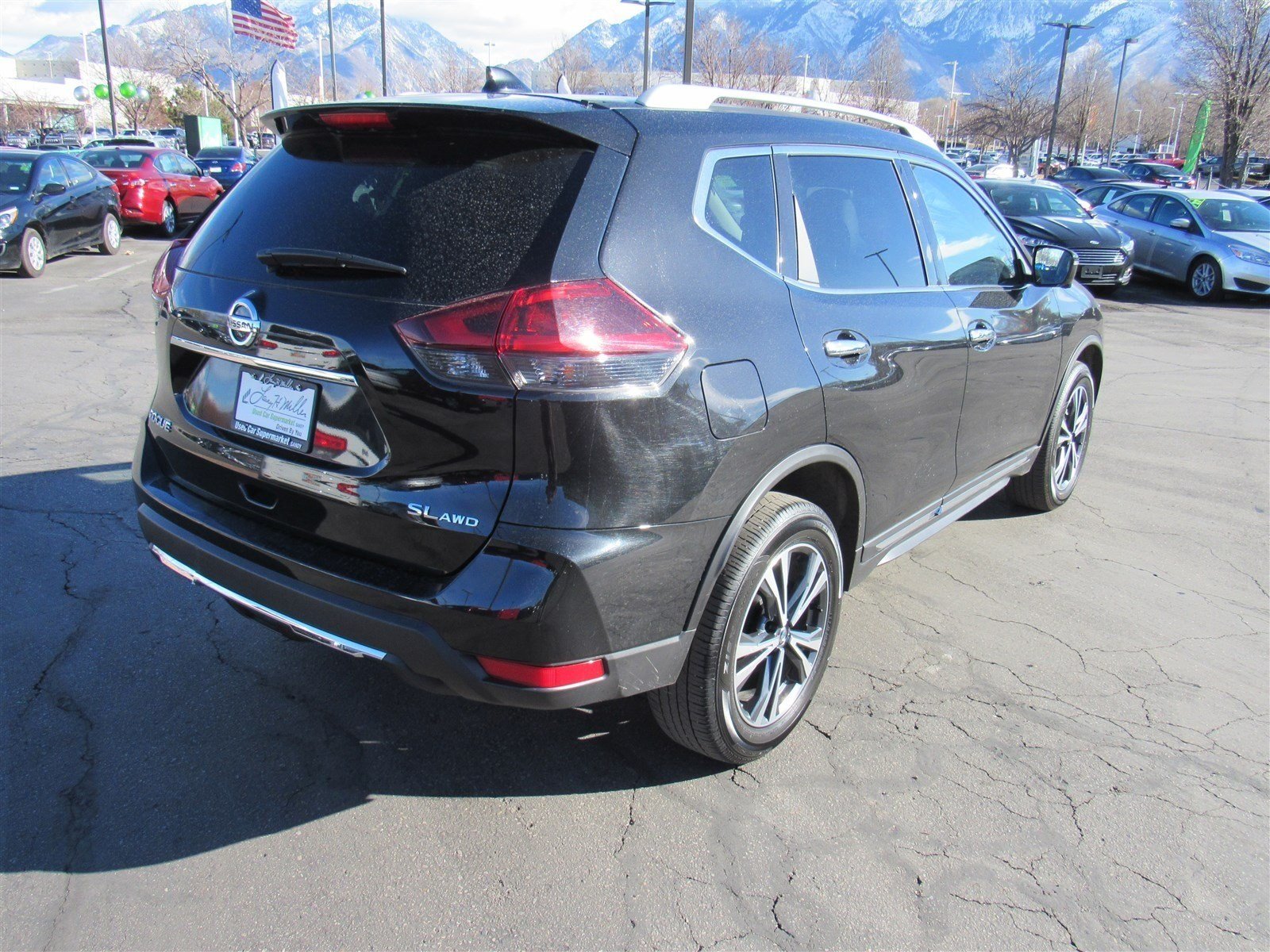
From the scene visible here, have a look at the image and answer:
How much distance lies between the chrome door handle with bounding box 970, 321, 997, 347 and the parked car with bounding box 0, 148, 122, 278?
12.1 metres

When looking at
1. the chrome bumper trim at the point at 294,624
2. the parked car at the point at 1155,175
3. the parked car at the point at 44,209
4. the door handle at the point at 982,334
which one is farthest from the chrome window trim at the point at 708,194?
the parked car at the point at 1155,175

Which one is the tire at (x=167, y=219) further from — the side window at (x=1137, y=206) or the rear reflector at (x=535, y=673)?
the rear reflector at (x=535, y=673)

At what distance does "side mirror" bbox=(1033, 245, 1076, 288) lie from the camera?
4461mm

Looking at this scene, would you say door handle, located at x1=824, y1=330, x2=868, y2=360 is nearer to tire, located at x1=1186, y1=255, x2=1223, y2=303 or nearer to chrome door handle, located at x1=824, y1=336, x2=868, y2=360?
chrome door handle, located at x1=824, y1=336, x2=868, y2=360

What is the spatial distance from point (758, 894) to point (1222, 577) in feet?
11.1

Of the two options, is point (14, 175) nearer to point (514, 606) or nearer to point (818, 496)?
point (818, 496)

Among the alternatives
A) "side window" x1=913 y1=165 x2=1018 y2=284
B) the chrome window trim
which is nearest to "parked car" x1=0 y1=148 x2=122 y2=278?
"side window" x1=913 y1=165 x2=1018 y2=284

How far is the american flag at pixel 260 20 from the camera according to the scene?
36.5 meters

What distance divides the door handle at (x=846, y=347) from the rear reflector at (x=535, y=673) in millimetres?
1223

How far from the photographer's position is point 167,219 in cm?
1759

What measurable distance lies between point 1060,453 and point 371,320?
4215 millimetres

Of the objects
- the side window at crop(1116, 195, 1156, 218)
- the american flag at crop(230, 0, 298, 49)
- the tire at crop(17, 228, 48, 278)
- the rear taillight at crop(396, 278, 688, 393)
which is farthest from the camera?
the american flag at crop(230, 0, 298, 49)

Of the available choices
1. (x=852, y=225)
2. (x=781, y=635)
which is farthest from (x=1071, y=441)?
(x=781, y=635)

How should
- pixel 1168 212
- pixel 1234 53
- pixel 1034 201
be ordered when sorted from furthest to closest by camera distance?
pixel 1234 53 → pixel 1168 212 → pixel 1034 201
